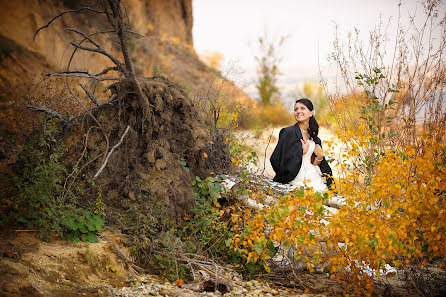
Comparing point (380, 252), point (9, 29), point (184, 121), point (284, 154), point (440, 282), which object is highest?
point (9, 29)

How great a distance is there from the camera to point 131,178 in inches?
148

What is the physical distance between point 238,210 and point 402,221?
1.92 metres

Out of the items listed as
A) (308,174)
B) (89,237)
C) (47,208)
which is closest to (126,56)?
(47,208)

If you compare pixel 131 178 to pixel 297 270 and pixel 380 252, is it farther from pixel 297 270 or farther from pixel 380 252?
pixel 380 252

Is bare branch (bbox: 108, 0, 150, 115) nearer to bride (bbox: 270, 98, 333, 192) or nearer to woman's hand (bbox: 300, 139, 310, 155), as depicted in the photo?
bride (bbox: 270, 98, 333, 192)

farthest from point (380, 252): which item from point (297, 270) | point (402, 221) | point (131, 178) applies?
point (131, 178)

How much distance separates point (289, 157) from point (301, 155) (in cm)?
17

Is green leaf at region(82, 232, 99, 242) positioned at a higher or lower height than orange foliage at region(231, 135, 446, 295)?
lower

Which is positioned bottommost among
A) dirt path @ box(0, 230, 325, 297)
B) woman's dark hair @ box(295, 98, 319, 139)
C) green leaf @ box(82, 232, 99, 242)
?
dirt path @ box(0, 230, 325, 297)

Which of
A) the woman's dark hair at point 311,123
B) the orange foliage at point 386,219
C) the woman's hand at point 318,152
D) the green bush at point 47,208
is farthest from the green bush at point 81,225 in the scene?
the woman's dark hair at point 311,123

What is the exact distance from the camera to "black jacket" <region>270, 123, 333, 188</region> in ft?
16.5

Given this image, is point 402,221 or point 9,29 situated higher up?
point 9,29

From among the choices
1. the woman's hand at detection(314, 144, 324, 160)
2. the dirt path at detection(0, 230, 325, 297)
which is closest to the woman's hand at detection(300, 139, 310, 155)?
the woman's hand at detection(314, 144, 324, 160)

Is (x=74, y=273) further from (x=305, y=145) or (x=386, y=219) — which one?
(x=305, y=145)
